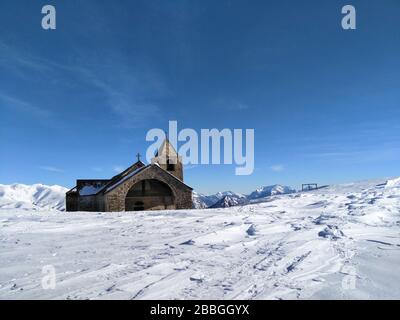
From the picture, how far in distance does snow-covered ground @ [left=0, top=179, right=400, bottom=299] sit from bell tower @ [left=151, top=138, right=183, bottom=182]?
2490 cm

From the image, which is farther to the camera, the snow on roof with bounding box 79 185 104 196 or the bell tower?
the bell tower

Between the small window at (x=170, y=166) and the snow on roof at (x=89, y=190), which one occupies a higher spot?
the small window at (x=170, y=166)

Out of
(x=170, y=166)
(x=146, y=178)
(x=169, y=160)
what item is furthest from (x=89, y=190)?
(x=169, y=160)

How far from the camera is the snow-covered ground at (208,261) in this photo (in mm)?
3797

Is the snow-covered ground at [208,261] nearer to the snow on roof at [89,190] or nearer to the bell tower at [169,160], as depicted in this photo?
the snow on roof at [89,190]

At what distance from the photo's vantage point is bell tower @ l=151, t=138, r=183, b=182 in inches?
1341

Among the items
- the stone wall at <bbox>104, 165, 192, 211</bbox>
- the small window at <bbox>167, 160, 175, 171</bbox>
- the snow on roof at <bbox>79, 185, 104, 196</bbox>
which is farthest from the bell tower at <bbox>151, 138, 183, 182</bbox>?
the snow on roof at <bbox>79, 185, 104, 196</bbox>

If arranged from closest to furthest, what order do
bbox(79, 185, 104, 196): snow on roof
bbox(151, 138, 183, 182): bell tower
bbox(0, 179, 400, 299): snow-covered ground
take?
bbox(0, 179, 400, 299): snow-covered ground < bbox(79, 185, 104, 196): snow on roof < bbox(151, 138, 183, 182): bell tower

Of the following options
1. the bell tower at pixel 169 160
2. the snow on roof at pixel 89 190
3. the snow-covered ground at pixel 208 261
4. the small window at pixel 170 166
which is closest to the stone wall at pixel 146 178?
the bell tower at pixel 169 160

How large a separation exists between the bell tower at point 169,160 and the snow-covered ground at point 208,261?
2490 centimetres

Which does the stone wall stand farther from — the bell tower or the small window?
the small window

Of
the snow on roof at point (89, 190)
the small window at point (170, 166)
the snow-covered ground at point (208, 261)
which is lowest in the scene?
the snow-covered ground at point (208, 261)

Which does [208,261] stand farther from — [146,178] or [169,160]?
[169,160]
